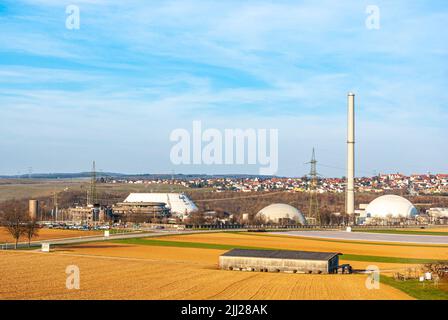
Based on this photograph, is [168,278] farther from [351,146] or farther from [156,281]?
[351,146]
